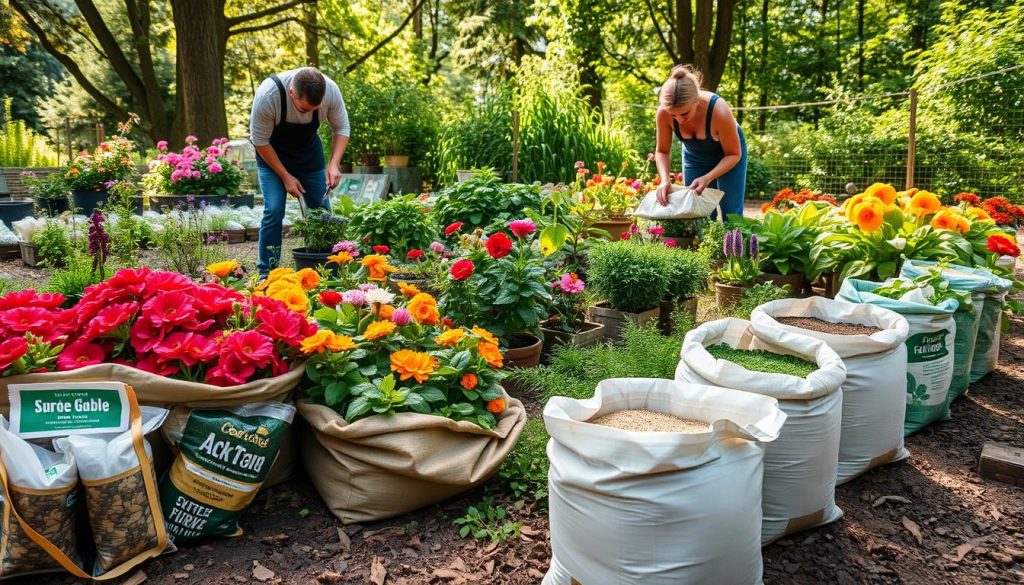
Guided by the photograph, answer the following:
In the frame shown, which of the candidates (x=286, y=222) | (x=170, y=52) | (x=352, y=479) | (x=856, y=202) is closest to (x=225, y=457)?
(x=352, y=479)

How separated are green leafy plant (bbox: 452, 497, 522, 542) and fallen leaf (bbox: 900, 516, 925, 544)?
1096 mm

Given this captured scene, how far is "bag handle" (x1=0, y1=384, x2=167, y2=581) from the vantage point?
1.67 m

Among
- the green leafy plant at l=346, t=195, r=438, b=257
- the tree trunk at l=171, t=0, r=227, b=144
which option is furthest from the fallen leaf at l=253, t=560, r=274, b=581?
the tree trunk at l=171, t=0, r=227, b=144

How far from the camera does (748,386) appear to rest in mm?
1798

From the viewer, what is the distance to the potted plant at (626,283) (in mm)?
3480

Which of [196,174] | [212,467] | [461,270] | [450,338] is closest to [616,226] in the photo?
[461,270]

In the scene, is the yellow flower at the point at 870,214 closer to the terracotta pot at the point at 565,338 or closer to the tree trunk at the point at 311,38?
the terracotta pot at the point at 565,338

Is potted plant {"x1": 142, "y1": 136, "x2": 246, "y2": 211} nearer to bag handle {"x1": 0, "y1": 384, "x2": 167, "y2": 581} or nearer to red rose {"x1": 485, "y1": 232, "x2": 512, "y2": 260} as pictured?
red rose {"x1": 485, "y1": 232, "x2": 512, "y2": 260}

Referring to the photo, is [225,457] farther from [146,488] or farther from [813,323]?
[813,323]

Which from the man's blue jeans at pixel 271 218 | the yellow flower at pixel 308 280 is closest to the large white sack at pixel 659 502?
the yellow flower at pixel 308 280

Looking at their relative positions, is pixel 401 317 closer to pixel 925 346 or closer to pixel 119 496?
pixel 119 496

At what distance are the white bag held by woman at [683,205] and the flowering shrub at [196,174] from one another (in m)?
5.68

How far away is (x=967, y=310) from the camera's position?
2.78 metres

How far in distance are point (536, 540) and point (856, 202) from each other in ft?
8.84
